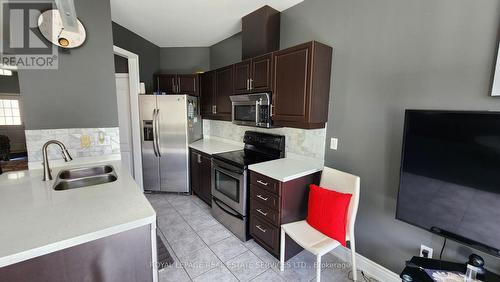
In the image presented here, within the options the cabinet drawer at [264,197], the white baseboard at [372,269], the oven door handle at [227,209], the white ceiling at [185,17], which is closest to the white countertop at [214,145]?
the oven door handle at [227,209]

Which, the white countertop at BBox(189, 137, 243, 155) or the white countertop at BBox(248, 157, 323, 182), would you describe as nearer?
the white countertop at BBox(248, 157, 323, 182)

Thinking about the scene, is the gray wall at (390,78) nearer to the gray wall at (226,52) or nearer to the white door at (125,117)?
the gray wall at (226,52)

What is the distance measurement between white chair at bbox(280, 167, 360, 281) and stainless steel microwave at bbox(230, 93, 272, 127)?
87 cm

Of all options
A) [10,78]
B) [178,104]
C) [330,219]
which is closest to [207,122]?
[178,104]

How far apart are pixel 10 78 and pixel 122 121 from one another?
601cm

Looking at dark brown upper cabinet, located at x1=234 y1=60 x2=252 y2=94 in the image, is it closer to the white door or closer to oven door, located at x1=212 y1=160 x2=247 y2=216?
oven door, located at x1=212 y1=160 x2=247 y2=216

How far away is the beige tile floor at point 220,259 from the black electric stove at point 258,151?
89 centimetres

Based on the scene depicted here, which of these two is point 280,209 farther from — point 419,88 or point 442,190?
point 419,88

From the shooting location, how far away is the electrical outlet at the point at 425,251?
1.60 m

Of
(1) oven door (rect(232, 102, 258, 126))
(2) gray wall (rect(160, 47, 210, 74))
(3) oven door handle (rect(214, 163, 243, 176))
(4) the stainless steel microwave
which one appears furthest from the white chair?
(2) gray wall (rect(160, 47, 210, 74))

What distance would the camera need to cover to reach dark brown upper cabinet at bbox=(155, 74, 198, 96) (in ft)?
12.5

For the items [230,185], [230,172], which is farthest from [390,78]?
[230,185]

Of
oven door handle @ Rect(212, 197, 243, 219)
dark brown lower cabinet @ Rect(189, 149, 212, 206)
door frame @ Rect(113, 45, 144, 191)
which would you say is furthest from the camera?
door frame @ Rect(113, 45, 144, 191)

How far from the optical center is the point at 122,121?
11.8 ft
